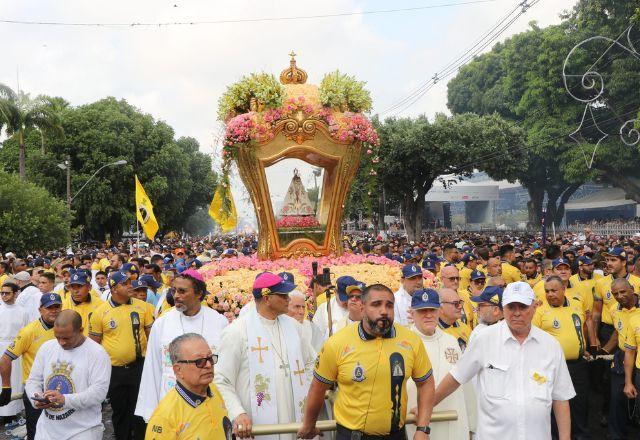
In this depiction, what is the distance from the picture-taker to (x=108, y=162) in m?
45.6

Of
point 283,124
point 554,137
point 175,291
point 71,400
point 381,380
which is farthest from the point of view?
point 554,137

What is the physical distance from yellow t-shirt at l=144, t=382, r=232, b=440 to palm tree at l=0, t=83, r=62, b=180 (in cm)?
3395

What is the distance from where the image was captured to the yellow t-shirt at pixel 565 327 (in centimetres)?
774

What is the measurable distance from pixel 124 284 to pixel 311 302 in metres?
3.24

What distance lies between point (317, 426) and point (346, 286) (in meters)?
2.68

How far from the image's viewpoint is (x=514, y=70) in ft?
150

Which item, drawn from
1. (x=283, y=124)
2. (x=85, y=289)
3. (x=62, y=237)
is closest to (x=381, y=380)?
(x=85, y=289)

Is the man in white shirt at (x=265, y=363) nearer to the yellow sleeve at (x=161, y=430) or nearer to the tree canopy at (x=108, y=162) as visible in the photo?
the yellow sleeve at (x=161, y=430)

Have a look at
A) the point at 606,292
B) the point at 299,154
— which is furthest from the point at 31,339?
the point at 606,292

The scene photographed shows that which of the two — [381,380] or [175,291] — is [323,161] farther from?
[381,380]

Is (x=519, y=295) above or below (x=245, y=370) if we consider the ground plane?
above

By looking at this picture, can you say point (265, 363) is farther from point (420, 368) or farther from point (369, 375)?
point (420, 368)

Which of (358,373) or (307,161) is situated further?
(307,161)

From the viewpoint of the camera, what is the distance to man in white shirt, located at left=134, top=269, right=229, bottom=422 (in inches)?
250
